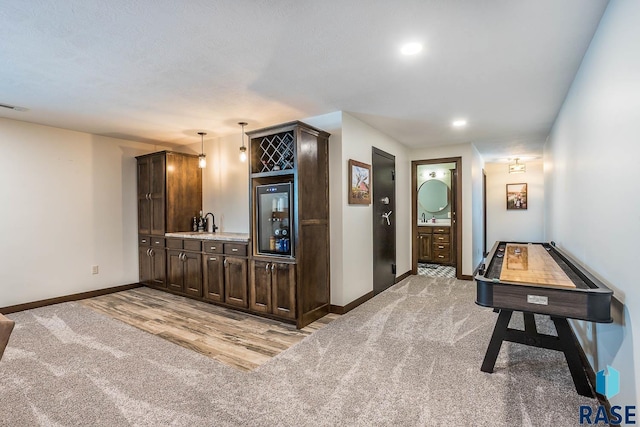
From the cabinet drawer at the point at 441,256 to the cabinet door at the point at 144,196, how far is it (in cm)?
563

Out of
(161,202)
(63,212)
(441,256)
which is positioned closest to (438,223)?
(441,256)

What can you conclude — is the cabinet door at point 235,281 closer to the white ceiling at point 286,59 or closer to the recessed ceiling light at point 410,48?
the white ceiling at point 286,59

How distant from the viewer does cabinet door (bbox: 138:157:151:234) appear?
16.3ft

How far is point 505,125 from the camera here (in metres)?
4.29

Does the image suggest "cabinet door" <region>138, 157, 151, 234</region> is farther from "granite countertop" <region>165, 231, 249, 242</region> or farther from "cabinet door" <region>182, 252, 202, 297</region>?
"cabinet door" <region>182, 252, 202, 297</region>

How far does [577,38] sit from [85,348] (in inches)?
181

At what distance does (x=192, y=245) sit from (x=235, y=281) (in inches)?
38.6

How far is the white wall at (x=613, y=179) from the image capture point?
1.49m

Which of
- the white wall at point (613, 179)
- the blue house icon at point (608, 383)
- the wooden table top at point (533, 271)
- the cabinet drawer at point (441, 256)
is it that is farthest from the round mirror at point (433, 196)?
the blue house icon at point (608, 383)

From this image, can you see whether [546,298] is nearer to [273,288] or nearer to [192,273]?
[273,288]

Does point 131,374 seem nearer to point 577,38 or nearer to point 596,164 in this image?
point 596,164

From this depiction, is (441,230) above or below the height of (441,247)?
above

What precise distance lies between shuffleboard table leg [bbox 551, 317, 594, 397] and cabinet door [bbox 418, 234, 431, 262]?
15.9 feet

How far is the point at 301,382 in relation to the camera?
222 centimetres
